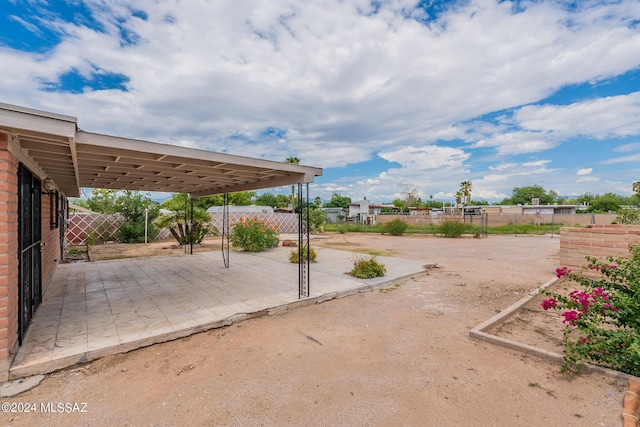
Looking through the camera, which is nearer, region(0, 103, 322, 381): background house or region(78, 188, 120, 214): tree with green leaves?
region(0, 103, 322, 381): background house

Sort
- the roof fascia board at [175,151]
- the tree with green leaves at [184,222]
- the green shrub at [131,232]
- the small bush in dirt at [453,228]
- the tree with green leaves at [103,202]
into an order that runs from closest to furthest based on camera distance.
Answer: the roof fascia board at [175,151]
the tree with green leaves at [184,222]
the green shrub at [131,232]
the tree with green leaves at [103,202]
the small bush in dirt at [453,228]

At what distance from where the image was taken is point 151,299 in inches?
165

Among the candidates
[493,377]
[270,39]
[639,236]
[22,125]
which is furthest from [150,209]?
[639,236]

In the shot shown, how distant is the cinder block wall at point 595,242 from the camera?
226 inches

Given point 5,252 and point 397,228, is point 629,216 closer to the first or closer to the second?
point 397,228

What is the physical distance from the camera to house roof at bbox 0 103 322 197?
2127 millimetres

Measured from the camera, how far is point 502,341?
2.89 m

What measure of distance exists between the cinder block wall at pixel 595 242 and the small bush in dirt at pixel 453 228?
9369 millimetres

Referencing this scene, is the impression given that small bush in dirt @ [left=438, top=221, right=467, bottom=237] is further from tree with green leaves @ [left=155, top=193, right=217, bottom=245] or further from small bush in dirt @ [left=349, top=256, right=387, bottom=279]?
tree with green leaves @ [left=155, top=193, right=217, bottom=245]

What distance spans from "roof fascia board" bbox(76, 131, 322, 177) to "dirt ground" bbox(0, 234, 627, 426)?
201 centimetres

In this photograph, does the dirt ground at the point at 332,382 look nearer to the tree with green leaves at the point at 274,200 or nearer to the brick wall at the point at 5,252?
the brick wall at the point at 5,252

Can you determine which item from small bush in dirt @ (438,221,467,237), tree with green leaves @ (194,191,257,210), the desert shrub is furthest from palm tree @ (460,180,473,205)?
the desert shrub

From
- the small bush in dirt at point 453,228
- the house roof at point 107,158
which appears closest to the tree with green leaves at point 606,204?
the small bush in dirt at point 453,228

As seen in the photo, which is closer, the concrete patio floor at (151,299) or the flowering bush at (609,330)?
the flowering bush at (609,330)
